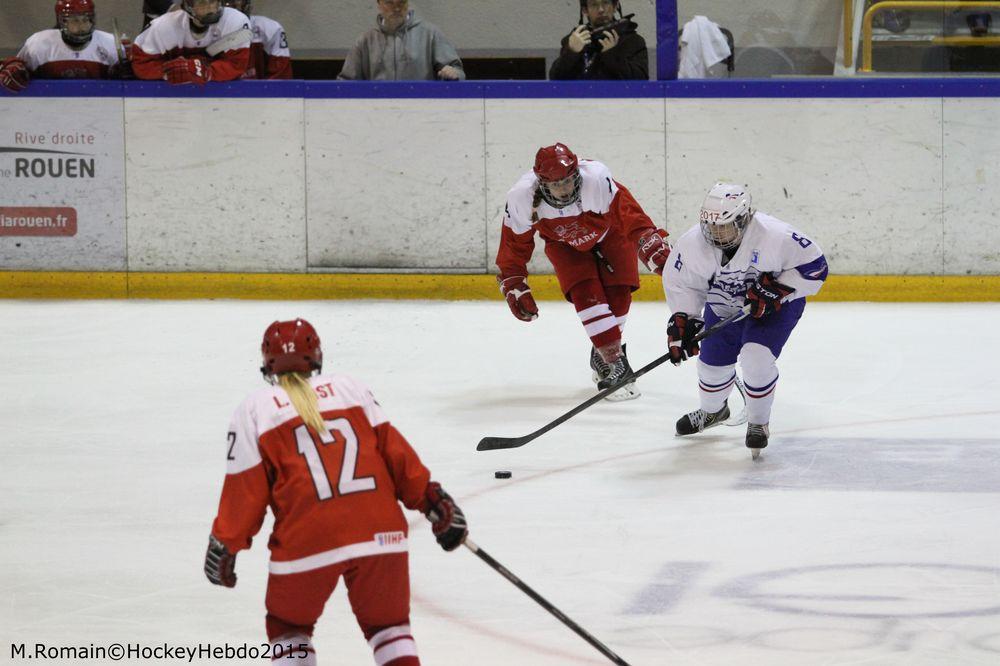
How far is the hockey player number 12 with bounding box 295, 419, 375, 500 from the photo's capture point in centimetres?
265

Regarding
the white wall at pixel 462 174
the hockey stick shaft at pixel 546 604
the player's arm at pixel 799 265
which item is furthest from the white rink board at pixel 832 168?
the hockey stick shaft at pixel 546 604

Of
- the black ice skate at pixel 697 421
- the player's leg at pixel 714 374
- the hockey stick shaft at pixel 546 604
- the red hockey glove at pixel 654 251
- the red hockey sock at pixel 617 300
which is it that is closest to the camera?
the hockey stick shaft at pixel 546 604

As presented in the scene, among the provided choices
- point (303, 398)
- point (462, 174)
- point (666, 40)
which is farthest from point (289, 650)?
point (666, 40)

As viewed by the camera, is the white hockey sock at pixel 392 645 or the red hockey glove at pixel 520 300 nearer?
the white hockey sock at pixel 392 645

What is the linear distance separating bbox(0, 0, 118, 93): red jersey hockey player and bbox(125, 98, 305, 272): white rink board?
1.22ft

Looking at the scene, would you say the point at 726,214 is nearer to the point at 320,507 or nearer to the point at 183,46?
the point at 320,507

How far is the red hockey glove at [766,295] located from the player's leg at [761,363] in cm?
9

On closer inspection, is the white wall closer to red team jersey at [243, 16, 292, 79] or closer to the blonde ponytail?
red team jersey at [243, 16, 292, 79]

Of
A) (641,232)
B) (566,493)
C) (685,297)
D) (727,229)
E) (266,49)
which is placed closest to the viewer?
(566,493)

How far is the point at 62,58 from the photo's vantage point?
28.1ft

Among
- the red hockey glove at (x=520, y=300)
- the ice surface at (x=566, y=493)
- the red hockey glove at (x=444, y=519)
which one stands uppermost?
the red hockey glove at (x=520, y=300)

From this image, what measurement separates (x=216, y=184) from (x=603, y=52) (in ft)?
7.55

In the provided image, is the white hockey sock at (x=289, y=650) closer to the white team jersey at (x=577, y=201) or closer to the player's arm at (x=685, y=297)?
the player's arm at (x=685, y=297)

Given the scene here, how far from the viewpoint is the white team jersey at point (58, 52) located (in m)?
8.59
